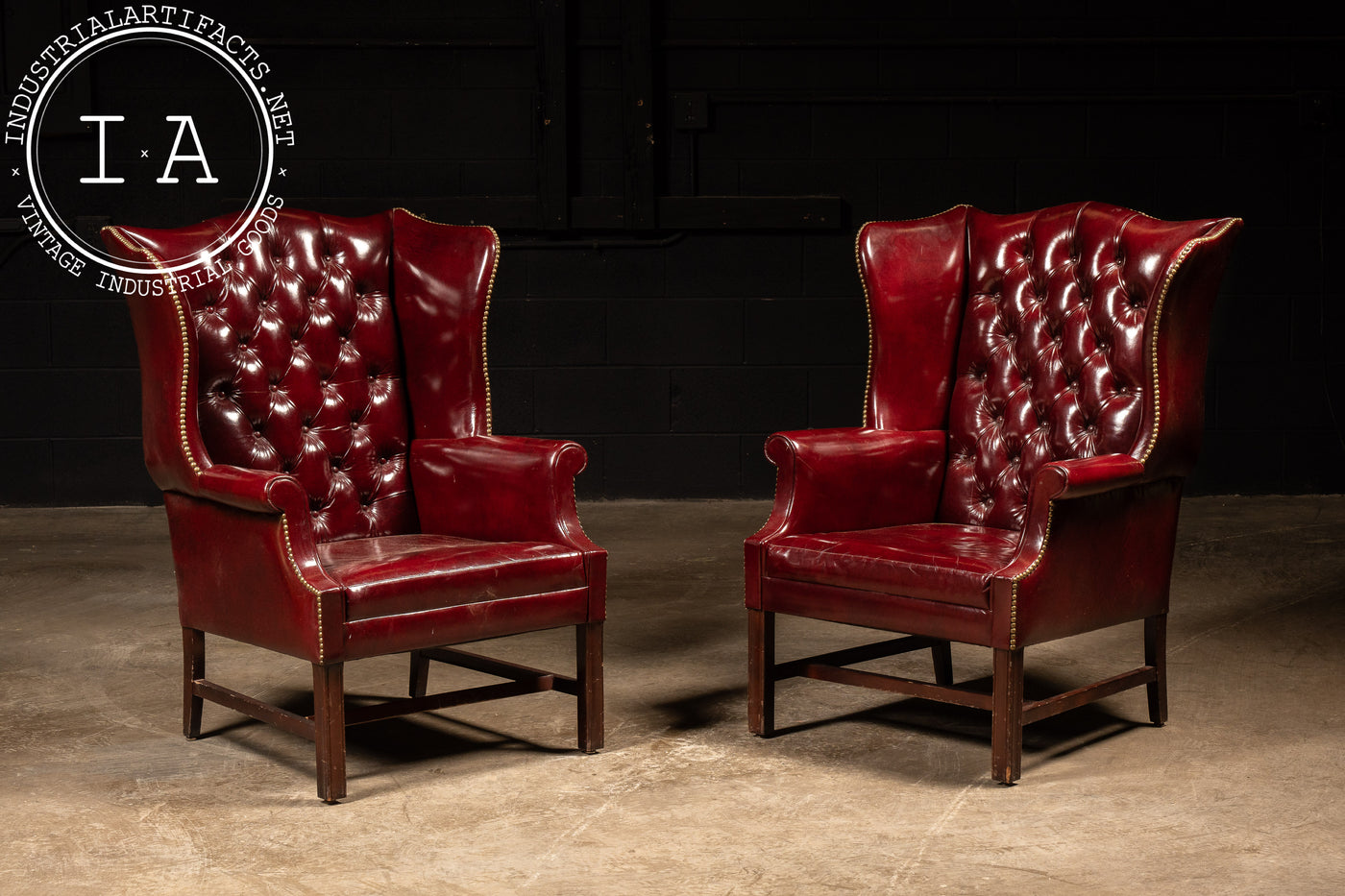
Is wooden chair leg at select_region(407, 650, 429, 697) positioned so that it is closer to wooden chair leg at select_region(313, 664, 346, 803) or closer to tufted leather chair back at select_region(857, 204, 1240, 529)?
wooden chair leg at select_region(313, 664, 346, 803)

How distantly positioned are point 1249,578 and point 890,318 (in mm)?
1943

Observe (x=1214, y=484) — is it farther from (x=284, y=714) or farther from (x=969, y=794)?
(x=284, y=714)

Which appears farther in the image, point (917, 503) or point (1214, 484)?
point (1214, 484)

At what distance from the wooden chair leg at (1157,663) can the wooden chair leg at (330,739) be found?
1608mm

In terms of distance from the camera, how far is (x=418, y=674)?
343cm

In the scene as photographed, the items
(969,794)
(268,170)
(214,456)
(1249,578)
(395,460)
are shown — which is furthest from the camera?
(268,170)

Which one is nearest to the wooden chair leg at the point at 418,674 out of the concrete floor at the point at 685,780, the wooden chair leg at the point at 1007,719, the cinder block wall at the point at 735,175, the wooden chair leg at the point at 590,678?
the concrete floor at the point at 685,780

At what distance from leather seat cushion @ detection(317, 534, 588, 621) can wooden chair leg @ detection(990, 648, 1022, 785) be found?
79 centimetres

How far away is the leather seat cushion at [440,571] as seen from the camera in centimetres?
269

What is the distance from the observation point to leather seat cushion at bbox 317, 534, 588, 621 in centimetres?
269

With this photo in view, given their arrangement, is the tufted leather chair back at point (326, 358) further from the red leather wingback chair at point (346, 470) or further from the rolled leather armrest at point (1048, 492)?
the rolled leather armrest at point (1048, 492)

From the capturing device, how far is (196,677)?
3117mm

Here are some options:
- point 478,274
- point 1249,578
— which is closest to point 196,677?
point 478,274

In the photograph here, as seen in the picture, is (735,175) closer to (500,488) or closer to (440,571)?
(500,488)
